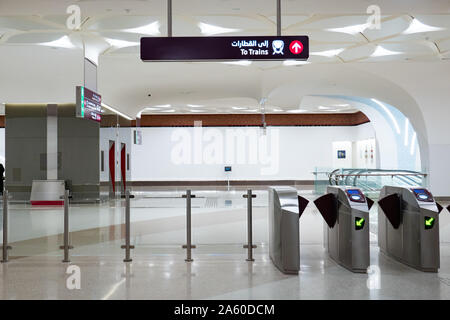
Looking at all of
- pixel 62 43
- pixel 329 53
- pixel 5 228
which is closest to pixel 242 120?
pixel 329 53

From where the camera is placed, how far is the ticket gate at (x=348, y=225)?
434 centimetres

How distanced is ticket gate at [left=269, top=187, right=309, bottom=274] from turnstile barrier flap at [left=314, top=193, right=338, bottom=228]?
0.54 m

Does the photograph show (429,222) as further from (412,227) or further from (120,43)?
(120,43)

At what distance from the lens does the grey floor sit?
3.57 metres

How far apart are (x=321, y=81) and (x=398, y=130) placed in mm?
5253

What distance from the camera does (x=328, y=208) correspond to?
495cm

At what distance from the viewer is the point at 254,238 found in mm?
5180

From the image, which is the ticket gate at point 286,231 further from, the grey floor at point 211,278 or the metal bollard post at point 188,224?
the metal bollard post at point 188,224

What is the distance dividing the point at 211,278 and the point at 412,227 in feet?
7.11

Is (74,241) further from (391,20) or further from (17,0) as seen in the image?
(391,20)

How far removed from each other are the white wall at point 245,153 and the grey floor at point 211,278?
14652 mm

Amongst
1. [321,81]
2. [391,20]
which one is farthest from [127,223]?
[321,81]

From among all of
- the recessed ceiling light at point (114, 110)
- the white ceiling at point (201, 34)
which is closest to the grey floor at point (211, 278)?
the white ceiling at point (201, 34)

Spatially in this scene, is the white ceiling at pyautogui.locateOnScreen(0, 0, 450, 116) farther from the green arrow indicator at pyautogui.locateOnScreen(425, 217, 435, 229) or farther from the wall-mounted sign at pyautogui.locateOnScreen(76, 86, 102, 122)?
the green arrow indicator at pyautogui.locateOnScreen(425, 217, 435, 229)
